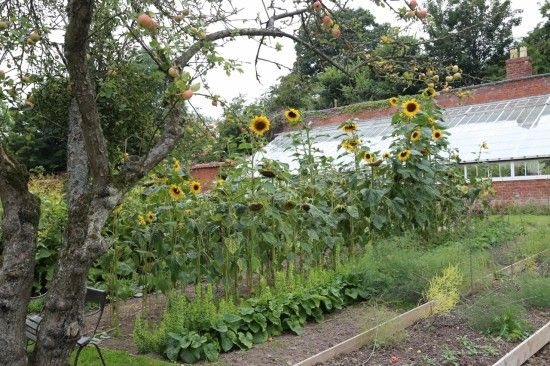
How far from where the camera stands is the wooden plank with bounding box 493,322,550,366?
9.98 feet

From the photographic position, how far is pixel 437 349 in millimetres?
3244

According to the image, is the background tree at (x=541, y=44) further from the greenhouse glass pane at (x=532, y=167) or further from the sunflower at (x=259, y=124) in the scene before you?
the sunflower at (x=259, y=124)

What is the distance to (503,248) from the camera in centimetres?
597

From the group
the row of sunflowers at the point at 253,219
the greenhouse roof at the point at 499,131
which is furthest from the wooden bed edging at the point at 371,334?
the greenhouse roof at the point at 499,131

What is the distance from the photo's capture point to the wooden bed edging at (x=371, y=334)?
308cm

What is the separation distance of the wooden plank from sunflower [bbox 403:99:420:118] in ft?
9.07

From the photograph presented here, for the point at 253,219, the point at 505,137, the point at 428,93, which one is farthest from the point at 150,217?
the point at 505,137

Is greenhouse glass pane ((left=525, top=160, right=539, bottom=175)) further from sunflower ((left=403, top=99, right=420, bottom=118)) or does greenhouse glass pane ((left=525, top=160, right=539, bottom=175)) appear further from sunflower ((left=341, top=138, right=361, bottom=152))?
sunflower ((left=341, top=138, right=361, bottom=152))

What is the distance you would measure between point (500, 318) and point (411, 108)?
2.83 meters

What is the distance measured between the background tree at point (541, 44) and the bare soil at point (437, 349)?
23187mm

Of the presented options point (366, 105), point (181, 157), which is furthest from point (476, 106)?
point (181, 157)

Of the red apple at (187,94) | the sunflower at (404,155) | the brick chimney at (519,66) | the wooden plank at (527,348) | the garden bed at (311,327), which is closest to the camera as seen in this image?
the red apple at (187,94)

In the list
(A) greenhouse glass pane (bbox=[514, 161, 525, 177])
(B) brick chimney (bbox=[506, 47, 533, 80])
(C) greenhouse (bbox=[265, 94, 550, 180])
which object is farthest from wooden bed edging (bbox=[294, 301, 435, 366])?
(B) brick chimney (bbox=[506, 47, 533, 80])

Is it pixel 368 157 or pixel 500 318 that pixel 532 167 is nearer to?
pixel 368 157
